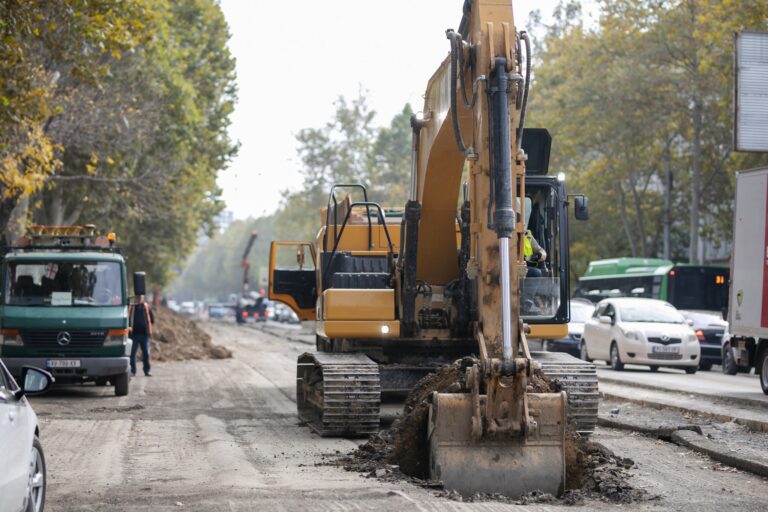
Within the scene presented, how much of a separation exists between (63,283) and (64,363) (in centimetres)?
145

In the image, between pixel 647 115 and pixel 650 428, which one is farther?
pixel 647 115

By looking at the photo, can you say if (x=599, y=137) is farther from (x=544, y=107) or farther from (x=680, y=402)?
(x=680, y=402)

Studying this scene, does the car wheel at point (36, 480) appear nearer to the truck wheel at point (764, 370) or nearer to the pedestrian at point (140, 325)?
the truck wheel at point (764, 370)

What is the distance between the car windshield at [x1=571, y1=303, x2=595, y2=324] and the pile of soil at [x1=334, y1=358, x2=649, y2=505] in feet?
75.4

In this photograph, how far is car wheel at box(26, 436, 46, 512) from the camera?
7.56 m

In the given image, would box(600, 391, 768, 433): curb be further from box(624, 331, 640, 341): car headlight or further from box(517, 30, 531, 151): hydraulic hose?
box(624, 331, 640, 341): car headlight

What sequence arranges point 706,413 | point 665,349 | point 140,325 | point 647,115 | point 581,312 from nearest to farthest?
point 706,413, point 140,325, point 665,349, point 581,312, point 647,115

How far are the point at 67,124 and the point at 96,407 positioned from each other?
11.7 metres

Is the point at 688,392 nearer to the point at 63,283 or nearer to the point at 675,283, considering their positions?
the point at 63,283

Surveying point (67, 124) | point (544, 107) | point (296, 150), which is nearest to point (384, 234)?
point (67, 124)

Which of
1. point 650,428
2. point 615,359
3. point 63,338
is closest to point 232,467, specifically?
point 650,428

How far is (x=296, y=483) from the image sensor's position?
32.3 ft

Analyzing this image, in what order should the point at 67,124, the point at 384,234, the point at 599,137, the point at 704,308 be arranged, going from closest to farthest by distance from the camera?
the point at 384,234
the point at 67,124
the point at 704,308
the point at 599,137

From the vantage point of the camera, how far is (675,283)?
42219mm
